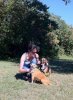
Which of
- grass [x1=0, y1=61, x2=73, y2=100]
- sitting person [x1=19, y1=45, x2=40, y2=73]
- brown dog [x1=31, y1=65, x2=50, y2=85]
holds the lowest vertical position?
grass [x1=0, y1=61, x2=73, y2=100]

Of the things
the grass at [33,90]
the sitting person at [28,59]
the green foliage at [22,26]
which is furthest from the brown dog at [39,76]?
the green foliage at [22,26]

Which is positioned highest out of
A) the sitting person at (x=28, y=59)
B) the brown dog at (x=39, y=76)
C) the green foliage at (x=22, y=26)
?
the green foliage at (x=22, y=26)

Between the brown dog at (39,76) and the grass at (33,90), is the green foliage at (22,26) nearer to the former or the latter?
the grass at (33,90)

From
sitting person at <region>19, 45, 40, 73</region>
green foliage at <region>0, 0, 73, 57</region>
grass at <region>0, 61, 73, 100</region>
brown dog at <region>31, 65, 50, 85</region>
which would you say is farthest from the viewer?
green foliage at <region>0, 0, 73, 57</region>

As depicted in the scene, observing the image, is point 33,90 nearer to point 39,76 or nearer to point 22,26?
point 39,76

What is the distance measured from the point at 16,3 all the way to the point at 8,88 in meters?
20.6

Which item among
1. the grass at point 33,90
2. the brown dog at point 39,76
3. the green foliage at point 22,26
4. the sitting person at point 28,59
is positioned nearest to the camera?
the grass at point 33,90

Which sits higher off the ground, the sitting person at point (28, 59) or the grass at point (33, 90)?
the sitting person at point (28, 59)

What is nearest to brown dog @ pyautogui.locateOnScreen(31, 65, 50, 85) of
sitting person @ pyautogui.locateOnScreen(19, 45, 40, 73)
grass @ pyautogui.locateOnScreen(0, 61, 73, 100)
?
grass @ pyautogui.locateOnScreen(0, 61, 73, 100)

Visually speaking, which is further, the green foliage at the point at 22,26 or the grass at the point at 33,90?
the green foliage at the point at 22,26

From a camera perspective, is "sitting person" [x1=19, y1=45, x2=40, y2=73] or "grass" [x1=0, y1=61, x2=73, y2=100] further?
"sitting person" [x1=19, y1=45, x2=40, y2=73]

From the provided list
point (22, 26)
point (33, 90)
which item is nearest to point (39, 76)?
point (33, 90)

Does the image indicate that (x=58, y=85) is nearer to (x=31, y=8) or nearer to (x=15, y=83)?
(x=15, y=83)

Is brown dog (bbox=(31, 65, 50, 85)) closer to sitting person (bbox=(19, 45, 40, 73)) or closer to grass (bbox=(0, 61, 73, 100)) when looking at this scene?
grass (bbox=(0, 61, 73, 100))
